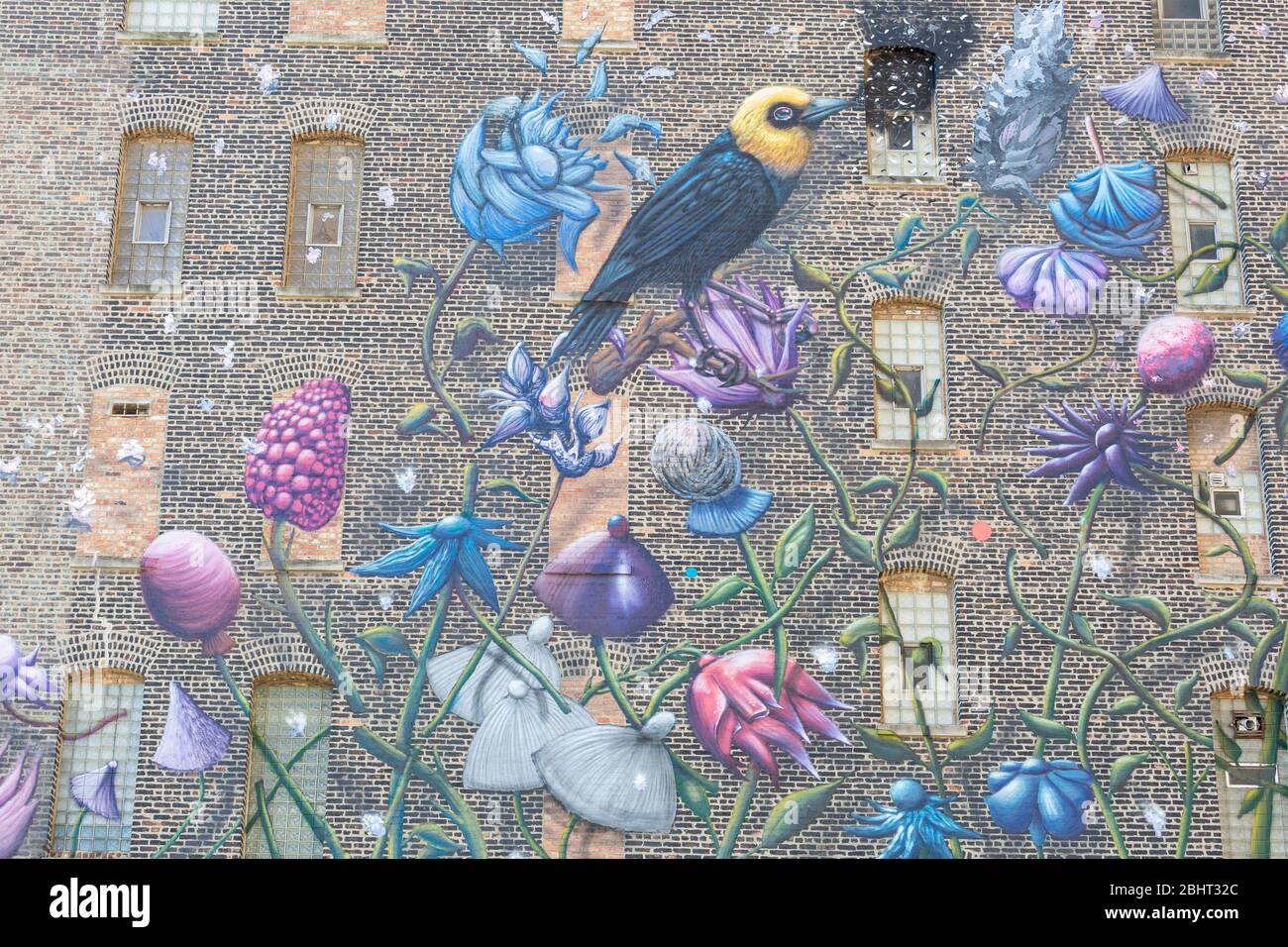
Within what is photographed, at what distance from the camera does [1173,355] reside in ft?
57.6

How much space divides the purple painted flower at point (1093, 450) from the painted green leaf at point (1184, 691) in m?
1.93

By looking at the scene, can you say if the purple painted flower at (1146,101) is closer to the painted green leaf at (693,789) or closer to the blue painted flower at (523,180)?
the blue painted flower at (523,180)

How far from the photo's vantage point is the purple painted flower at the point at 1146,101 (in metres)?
18.3

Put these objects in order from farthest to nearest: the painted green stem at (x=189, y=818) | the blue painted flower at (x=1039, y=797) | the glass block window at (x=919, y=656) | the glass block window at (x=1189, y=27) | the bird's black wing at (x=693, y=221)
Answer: the glass block window at (x=1189, y=27) → the bird's black wing at (x=693, y=221) → the glass block window at (x=919, y=656) → the blue painted flower at (x=1039, y=797) → the painted green stem at (x=189, y=818)

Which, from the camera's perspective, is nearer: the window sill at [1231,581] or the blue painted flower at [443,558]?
the blue painted flower at [443,558]

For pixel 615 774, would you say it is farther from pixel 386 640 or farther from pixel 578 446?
pixel 578 446

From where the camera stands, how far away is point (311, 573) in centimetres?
1689

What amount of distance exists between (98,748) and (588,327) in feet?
20.5

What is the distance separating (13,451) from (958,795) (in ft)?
32.1

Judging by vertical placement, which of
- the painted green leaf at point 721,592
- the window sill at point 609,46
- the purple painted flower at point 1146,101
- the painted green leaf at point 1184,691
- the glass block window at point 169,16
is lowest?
the painted green leaf at point 1184,691

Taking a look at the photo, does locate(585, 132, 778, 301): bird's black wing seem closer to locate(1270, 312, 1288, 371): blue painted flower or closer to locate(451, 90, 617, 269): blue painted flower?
locate(451, 90, 617, 269): blue painted flower

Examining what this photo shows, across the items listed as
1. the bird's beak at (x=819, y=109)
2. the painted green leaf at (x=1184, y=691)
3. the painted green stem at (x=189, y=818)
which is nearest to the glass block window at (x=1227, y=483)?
the painted green leaf at (x=1184, y=691)

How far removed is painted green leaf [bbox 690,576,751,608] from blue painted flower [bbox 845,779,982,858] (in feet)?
7.74

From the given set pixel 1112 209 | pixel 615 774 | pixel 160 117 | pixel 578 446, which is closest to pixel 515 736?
pixel 615 774
